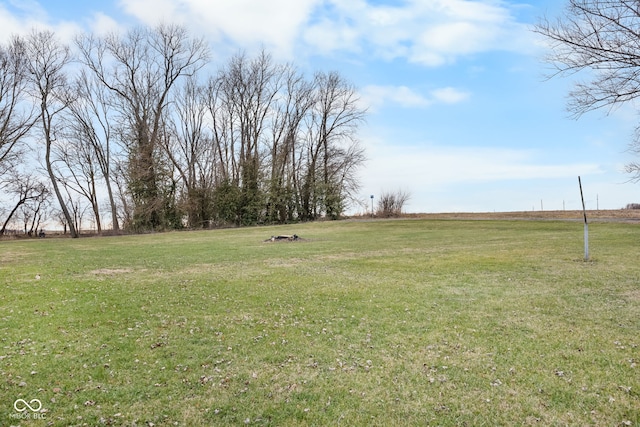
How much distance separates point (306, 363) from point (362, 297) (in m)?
3.44

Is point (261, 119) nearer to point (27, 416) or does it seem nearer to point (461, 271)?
point (461, 271)

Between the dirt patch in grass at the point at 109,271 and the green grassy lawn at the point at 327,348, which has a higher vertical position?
the dirt patch in grass at the point at 109,271

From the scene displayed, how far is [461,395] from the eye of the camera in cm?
391

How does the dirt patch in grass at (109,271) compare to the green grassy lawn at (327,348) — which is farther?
the dirt patch in grass at (109,271)
